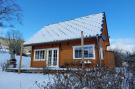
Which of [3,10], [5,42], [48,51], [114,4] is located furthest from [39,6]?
[5,42]

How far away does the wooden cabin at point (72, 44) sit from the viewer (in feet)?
57.9

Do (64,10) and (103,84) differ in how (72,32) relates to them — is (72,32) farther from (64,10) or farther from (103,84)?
(103,84)

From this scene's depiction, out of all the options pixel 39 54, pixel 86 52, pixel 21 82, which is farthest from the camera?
pixel 39 54

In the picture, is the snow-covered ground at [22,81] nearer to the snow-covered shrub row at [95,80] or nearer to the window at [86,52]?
the snow-covered shrub row at [95,80]

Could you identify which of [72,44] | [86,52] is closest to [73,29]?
[72,44]

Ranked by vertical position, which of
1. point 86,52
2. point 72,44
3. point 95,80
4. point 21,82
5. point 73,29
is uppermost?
point 73,29

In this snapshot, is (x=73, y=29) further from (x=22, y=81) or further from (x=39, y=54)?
(x=22, y=81)

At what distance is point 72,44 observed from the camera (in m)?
19.2

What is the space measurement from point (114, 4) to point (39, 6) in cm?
994

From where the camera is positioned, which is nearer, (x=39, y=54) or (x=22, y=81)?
(x=22, y=81)

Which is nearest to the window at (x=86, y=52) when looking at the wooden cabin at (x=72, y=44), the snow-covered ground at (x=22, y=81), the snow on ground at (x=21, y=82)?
the wooden cabin at (x=72, y=44)

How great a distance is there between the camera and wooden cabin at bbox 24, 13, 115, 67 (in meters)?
17.7

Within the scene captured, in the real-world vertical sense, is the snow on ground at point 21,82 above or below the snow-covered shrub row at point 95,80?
below

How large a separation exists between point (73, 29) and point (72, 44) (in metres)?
2.07
